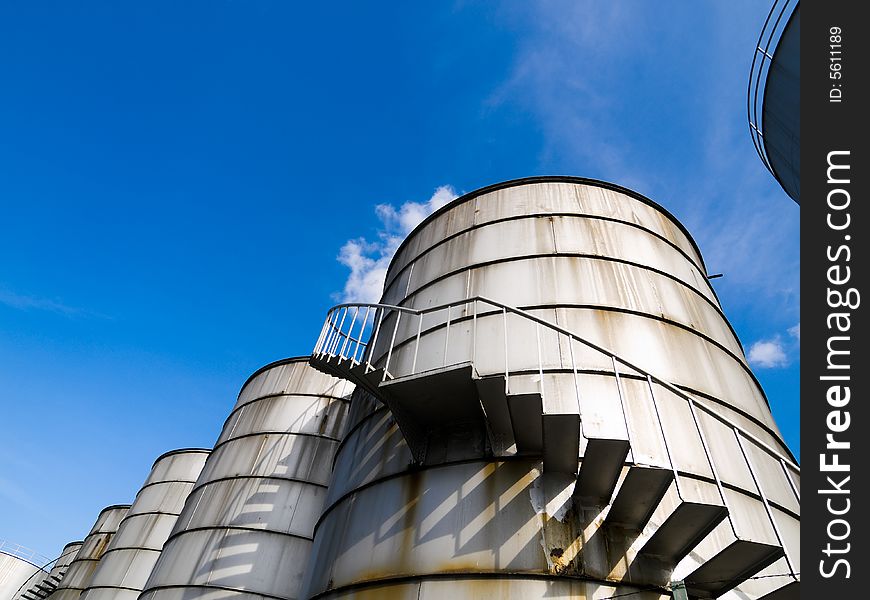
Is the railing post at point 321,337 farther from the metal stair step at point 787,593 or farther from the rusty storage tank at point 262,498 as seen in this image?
the rusty storage tank at point 262,498

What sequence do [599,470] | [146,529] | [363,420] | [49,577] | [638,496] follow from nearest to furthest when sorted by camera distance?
[638,496] < [599,470] < [363,420] < [146,529] < [49,577]

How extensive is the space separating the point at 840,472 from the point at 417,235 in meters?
7.63

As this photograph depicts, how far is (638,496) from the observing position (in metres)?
3.99

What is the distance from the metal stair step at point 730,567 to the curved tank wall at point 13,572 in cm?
4697

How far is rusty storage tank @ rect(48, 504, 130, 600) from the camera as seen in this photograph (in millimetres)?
21609

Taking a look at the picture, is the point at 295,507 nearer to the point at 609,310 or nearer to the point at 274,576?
the point at 274,576

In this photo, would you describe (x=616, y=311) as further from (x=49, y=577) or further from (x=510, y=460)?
(x=49, y=577)

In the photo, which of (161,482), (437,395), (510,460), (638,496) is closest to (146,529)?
Result: (161,482)

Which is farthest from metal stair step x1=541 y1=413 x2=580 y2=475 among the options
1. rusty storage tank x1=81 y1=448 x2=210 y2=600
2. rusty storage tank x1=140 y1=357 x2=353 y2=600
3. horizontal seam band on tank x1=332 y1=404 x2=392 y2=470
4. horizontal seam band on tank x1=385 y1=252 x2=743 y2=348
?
rusty storage tank x1=81 y1=448 x2=210 y2=600

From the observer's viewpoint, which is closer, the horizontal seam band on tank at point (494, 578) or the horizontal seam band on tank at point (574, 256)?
the horizontal seam band on tank at point (494, 578)

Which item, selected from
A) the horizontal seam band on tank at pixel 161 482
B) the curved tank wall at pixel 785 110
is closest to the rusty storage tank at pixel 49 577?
the horizontal seam band on tank at pixel 161 482

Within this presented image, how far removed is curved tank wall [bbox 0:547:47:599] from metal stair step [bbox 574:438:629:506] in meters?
46.3

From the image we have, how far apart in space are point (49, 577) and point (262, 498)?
28441 millimetres

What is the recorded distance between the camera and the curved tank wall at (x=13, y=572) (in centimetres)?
3362
